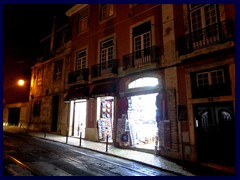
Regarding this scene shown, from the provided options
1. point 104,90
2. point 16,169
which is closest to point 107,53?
point 104,90

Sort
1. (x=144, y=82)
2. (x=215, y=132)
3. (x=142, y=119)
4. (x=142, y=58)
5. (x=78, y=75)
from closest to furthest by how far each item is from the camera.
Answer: (x=215, y=132) → (x=144, y=82) → (x=142, y=58) → (x=142, y=119) → (x=78, y=75)

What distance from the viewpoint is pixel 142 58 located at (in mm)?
11625

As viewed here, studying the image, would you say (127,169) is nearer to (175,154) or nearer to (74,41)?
(175,154)

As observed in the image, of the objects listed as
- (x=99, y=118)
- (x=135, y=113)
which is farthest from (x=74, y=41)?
(x=135, y=113)

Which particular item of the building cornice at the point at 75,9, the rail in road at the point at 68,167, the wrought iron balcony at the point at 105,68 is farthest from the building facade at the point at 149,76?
the rail in road at the point at 68,167

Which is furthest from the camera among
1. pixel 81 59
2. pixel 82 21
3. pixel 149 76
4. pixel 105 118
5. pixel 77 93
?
pixel 82 21

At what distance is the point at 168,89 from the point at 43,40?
726 inches

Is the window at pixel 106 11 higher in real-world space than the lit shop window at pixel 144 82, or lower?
higher

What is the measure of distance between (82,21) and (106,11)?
3.21 m

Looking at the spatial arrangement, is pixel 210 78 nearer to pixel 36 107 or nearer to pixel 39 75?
pixel 36 107

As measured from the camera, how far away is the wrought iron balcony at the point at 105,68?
42.9 feet

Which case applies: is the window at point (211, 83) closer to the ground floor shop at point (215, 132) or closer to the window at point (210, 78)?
the window at point (210, 78)

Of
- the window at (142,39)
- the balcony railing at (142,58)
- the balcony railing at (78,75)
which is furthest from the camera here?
the balcony railing at (78,75)

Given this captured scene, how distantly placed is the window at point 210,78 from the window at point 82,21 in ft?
37.2
